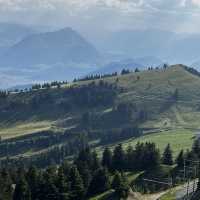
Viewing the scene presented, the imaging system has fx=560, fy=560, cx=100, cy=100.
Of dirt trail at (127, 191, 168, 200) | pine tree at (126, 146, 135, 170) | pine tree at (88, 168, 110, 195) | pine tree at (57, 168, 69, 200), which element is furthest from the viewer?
pine tree at (126, 146, 135, 170)

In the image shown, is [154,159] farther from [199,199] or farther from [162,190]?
[199,199]

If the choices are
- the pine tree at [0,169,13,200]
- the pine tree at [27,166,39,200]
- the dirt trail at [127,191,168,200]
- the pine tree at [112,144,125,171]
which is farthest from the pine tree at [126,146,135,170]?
the pine tree at [0,169,13,200]

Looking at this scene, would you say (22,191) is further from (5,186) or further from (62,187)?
(62,187)

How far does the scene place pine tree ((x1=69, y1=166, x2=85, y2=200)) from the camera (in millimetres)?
119875

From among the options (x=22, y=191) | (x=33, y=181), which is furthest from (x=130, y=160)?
(x=22, y=191)

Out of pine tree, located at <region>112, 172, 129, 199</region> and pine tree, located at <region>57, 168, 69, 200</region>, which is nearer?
pine tree, located at <region>112, 172, 129, 199</region>

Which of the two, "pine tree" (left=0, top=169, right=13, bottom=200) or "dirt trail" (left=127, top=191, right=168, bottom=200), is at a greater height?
"pine tree" (left=0, top=169, right=13, bottom=200)

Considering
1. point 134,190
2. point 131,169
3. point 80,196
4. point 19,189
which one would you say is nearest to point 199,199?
point 134,190

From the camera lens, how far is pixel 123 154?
148 m

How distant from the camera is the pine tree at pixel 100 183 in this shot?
122438mm

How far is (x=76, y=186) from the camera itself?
394 feet

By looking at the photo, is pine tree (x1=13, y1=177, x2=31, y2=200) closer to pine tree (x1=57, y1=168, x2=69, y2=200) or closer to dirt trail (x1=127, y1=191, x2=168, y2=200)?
pine tree (x1=57, y1=168, x2=69, y2=200)

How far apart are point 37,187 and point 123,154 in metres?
34.1

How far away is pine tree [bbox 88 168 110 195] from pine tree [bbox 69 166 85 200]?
11.4ft
